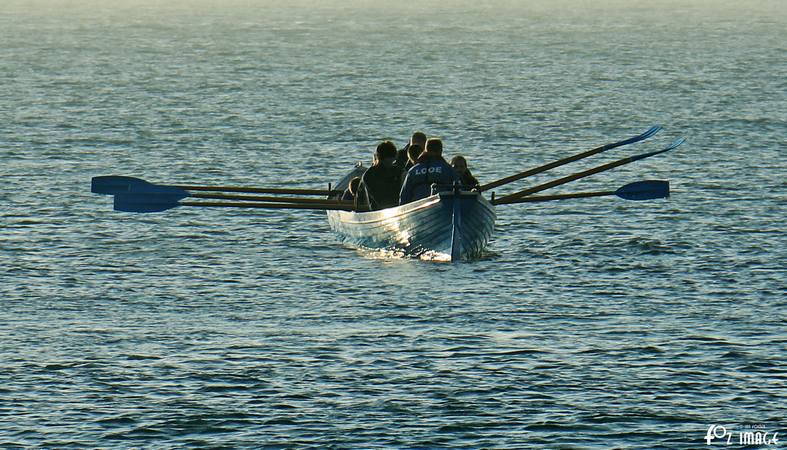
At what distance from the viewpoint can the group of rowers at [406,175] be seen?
105 ft

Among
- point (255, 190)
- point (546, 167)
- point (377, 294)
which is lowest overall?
point (377, 294)

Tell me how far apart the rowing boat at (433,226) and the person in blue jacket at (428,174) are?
1.16 feet

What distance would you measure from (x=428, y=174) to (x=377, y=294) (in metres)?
2.89

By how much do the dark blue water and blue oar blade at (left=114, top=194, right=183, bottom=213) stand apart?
952 mm

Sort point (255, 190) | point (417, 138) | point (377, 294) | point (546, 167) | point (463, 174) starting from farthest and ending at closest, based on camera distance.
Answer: point (546, 167)
point (255, 190)
point (417, 138)
point (463, 174)
point (377, 294)

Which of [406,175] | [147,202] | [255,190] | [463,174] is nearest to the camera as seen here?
[406,175]

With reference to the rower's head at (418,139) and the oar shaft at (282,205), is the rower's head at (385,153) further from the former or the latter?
the oar shaft at (282,205)

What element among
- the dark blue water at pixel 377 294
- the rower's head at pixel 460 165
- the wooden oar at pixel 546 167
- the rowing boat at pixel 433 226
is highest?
the rower's head at pixel 460 165

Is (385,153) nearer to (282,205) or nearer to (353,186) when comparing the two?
(353,186)

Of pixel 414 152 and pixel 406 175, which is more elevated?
pixel 414 152

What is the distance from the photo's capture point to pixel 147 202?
35.0 m

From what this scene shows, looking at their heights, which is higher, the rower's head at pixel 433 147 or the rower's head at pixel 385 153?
the rower's head at pixel 433 147

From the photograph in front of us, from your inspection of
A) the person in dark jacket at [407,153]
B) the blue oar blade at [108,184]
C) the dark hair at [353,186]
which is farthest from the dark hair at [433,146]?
the blue oar blade at [108,184]

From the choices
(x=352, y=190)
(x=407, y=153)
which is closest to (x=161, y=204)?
(x=352, y=190)
